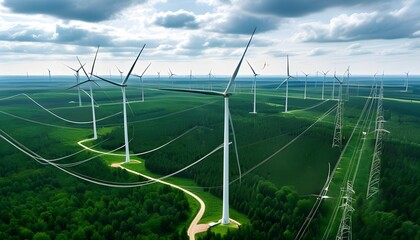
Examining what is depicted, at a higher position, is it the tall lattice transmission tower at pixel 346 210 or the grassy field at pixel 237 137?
the tall lattice transmission tower at pixel 346 210

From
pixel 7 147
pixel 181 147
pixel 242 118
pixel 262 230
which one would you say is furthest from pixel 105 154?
pixel 242 118

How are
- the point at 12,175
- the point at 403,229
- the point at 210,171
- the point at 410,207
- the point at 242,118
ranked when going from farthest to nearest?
1. the point at 242,118
2. the point at 210,171
3. the point at 12,175
4. the point at 410,207
5. the point at 403,229

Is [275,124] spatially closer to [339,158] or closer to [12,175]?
[339,158]

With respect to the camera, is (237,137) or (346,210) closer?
(346,210)

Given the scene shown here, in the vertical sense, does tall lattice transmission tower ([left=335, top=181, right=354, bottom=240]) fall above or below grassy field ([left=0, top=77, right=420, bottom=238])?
above

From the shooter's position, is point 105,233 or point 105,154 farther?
point 105,154

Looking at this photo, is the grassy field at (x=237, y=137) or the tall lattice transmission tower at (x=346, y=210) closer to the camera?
the tall lattice transmission tower at (x=346, y=210)

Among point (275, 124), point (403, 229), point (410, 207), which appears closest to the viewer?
point (403, 229)

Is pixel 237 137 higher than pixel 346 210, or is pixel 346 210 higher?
pixel 346 210

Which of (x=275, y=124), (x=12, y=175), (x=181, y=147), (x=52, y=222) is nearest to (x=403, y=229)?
(x=52, y=222)
